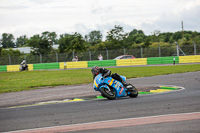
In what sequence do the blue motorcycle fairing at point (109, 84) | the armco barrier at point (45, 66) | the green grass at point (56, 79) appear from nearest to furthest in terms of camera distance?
the blue motorcycle fairing at point (109, 84) → the green grass at point (56, 79) → the armco barrier at point (45, 66)

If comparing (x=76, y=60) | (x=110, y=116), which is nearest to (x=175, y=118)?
(x=110, y=116)

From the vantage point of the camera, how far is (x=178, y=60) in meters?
32.9

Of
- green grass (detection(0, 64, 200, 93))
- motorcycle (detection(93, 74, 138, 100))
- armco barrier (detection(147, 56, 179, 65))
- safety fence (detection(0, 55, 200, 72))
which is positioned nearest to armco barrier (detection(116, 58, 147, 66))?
safety fence (detection(0, 55, 200, 72))

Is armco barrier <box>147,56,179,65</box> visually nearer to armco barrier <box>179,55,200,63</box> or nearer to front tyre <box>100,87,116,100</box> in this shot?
armco barrier <box>179,55,200,63</box>

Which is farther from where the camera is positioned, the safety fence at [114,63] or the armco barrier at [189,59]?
the safety fence at [114,63]

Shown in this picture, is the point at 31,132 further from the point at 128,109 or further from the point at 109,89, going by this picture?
the point at 109,89

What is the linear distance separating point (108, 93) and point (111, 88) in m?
0.29

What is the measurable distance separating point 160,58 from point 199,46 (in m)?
4.51

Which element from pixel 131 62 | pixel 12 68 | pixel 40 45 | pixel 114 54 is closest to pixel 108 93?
pixel 131 62

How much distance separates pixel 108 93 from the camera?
9.05 meters

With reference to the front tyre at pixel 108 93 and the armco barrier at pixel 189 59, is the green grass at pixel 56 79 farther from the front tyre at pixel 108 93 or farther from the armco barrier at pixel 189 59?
the armco barrier at pixel 189 59

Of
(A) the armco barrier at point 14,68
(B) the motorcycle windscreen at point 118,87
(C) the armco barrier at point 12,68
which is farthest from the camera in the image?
(C) the armco barrier at point 12,68

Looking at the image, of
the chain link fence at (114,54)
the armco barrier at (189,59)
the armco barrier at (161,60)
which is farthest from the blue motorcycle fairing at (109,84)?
the armco barrier at (161,60)

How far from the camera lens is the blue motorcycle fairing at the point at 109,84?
9070mm
